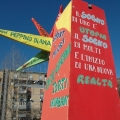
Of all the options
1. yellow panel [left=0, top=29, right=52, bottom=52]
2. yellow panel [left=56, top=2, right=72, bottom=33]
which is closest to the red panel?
yellow panel [left=56, top=2, right=72, bottom=33]

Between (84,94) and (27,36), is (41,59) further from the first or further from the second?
(84,94)

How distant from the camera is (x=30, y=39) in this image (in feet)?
15.3

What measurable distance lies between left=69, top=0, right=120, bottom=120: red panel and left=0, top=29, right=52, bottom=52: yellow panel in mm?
1650

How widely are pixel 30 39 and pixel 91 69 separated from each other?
2237 millimetres

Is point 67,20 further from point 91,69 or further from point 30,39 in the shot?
point 30,39

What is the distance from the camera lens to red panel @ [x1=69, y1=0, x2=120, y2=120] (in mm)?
2578

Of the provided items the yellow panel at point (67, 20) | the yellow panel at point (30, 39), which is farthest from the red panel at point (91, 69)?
the yellow panel at point (30, 39)

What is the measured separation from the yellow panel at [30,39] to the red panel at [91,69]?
1.65 m

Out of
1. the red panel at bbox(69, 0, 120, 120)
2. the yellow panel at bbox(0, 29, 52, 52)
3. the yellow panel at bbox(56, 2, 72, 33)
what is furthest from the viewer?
the yellow panel at bbox(0, 29, 52, 52)

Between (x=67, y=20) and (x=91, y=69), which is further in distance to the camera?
(x=67, y=20)

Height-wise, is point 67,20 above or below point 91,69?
above

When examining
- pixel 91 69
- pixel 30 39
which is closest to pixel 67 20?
pixel 91 69

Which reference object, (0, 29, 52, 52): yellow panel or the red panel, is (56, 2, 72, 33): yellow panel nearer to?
the red panel

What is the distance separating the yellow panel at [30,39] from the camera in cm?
457
